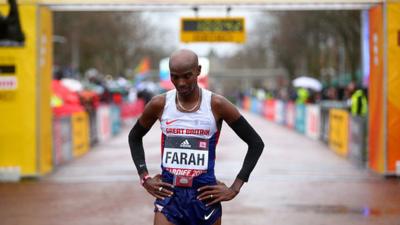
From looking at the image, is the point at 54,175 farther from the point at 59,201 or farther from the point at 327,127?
the point at 327,127

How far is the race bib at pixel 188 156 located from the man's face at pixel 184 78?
0.36 metres

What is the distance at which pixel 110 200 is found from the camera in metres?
12.1

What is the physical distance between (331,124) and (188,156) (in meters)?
17.2

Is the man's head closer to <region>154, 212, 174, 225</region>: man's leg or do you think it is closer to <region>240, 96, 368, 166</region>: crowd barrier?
<region>154, 212, 174, 225</region>: man's leg

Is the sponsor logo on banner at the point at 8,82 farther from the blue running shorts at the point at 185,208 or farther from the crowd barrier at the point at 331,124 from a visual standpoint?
the blue running shorts at the point at 185,208

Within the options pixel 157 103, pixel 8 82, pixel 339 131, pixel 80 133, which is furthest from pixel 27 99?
pixel 157 103

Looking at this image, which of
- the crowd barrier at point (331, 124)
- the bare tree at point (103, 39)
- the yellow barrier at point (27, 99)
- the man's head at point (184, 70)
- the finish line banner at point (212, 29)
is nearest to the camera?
the man's head at point (184, 70)

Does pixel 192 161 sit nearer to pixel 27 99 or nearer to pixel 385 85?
pixel 27 99

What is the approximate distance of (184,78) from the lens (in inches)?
201

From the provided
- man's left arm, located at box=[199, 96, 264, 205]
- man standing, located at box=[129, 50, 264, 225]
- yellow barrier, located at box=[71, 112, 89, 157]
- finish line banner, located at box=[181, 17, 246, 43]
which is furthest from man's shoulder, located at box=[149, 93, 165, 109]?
yellow barrier, located at box=[71, 112, 89, 157]

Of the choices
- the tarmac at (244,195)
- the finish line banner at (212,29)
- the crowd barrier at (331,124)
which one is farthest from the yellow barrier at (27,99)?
the crowd barrier at (331,124)

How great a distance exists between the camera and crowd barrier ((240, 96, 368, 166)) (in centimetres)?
1683

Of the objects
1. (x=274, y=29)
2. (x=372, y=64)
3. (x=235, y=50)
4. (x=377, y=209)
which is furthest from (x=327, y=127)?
(x=235, y=50)

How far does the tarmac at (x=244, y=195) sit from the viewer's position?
34.1 feet
